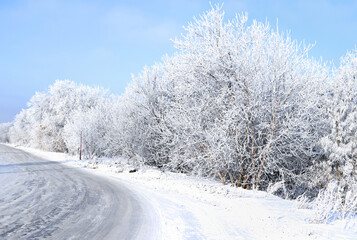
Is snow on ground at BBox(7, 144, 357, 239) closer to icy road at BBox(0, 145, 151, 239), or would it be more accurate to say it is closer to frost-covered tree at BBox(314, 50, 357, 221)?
icy road at BBox(0, 145, 151, 239)

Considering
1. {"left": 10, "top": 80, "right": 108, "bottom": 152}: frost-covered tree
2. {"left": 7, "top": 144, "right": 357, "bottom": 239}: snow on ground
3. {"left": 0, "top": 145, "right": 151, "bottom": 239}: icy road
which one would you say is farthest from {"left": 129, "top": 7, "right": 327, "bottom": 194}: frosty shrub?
{"left": 10, "top": 80, "right": 108, "bottom": 152}: frost-covered tree

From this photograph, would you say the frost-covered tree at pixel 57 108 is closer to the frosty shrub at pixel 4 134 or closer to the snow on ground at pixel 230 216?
A: the snow on ground at pixel 230 216

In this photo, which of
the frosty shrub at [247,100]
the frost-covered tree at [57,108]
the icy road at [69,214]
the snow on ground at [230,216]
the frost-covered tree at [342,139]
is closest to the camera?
the icy road at [69,214]

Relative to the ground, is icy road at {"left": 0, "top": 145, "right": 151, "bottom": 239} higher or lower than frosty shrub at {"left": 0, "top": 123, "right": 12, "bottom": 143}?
lower

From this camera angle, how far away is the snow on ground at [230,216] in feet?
16.3

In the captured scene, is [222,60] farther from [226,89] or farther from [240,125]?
[240,125]

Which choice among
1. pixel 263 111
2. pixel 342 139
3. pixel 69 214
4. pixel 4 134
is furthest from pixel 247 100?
pixel 4 134

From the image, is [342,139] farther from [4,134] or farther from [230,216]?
[4,134]

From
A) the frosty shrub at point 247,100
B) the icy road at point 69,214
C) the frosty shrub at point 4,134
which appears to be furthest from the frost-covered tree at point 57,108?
the frosty shrub at point 4,134

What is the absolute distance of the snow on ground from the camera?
4973 millimetres

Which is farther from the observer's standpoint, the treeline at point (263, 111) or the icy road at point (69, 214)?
the treeline at point (263, 111)

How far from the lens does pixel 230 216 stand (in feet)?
20.3

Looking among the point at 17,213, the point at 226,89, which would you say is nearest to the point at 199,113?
the point at 226,89

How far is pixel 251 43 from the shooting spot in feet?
36.9
